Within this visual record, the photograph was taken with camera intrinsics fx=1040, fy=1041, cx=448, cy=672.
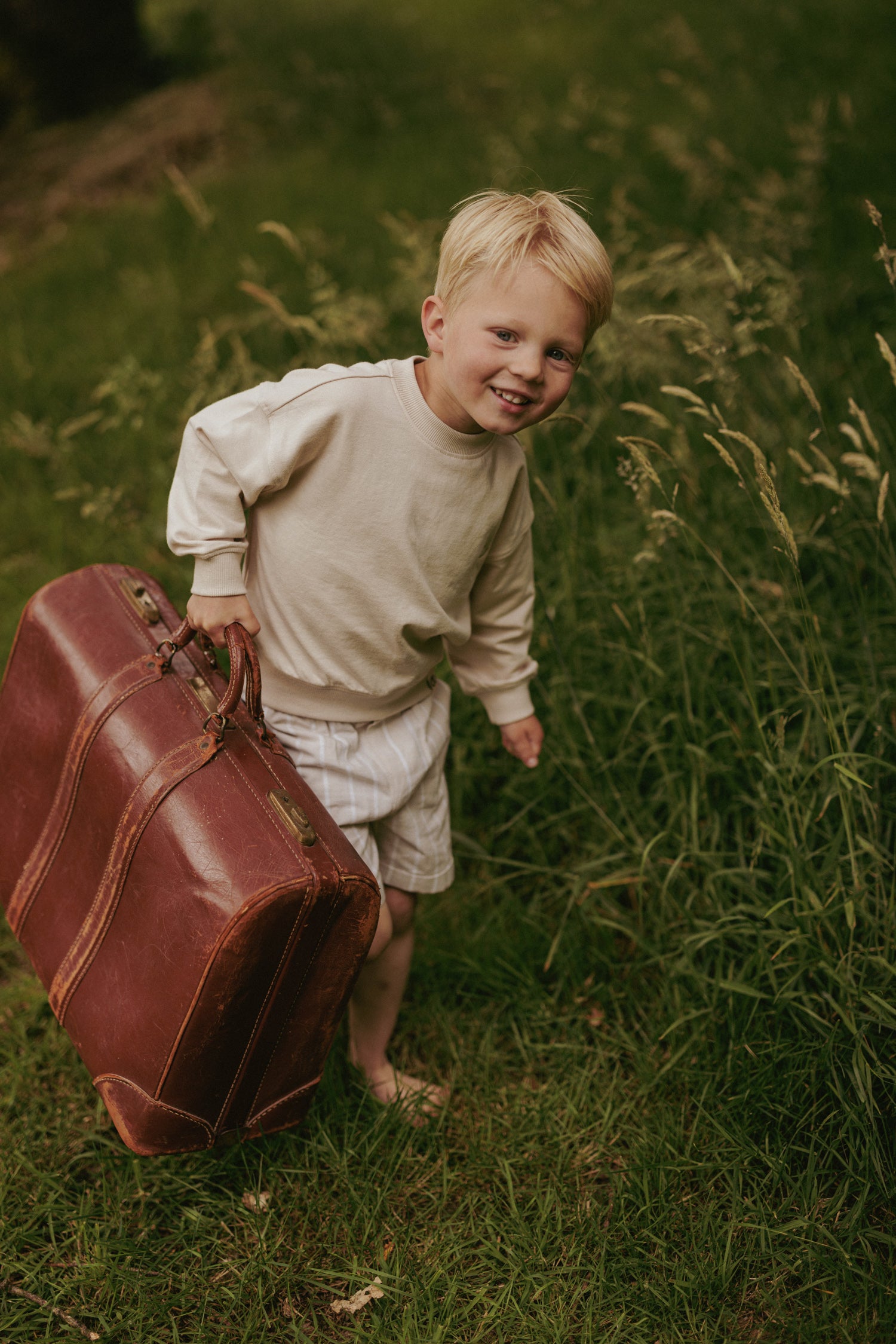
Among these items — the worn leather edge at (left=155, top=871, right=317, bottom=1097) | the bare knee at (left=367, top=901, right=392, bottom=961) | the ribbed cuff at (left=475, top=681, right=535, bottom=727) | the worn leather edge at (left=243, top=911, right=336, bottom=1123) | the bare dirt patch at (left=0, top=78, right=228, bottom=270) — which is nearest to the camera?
the worn leather edge at (left=155, top=871, right=317, bottom=1097)

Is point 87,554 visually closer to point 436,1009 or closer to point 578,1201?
point 436,1009

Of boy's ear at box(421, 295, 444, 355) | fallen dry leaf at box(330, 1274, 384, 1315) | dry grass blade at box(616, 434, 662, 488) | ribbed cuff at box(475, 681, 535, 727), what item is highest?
boy's ear at box(421, 295, 444, 355)

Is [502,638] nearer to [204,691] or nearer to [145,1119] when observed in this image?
[204,691]

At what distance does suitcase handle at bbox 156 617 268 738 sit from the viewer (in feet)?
5.04

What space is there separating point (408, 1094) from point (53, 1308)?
68cm

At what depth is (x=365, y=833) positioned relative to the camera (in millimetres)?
1862

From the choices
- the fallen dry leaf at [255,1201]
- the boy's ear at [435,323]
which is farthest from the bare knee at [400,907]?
the boy's ear at [435,323]

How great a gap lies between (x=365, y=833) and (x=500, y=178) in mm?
3294

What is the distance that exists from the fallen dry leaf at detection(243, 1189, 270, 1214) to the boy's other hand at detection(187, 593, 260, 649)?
0.98 meters

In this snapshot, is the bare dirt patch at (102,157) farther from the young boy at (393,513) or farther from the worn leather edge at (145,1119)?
the worn leather edge at (145,1119)

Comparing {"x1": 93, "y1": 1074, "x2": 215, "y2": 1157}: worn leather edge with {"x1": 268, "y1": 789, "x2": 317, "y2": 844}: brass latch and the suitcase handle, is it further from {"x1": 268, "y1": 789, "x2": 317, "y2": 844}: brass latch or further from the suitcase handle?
the suitcase handle

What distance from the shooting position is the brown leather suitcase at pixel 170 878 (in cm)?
146

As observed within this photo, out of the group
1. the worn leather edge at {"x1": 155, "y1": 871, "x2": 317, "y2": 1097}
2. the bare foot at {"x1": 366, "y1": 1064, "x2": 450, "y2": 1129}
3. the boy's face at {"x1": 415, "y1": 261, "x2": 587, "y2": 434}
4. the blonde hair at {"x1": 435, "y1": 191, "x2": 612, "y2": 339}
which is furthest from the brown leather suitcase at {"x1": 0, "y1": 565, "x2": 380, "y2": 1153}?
the blonde hair at {"x1": 435, "y1": 191, "x2": 612, "y2": 339}

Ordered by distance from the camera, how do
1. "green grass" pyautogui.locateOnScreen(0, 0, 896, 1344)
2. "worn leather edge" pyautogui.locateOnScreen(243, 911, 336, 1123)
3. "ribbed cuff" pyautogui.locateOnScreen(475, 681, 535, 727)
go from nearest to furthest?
"worn leather edge" pyautogui.locateOnScreen(243, 911, 336, 1123) < "green grass" pyautogui.locateOnScreen(0, 0, 896, 1344) < "ribbed cuff" pyautogui.locateOnScreen(475, 681, 535, 727)
